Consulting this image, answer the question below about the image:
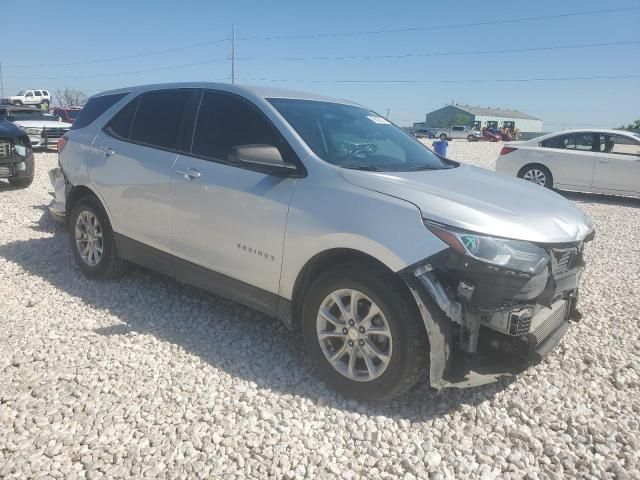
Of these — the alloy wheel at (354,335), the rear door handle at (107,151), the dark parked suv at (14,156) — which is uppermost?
the rear door handle at (107,151)

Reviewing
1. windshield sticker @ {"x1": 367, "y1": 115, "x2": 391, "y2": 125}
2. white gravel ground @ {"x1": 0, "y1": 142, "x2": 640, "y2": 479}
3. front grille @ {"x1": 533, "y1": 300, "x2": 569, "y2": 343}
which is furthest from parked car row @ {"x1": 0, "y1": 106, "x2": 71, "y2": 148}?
front grille @ {"x1": 533, "y1": 300, "x2": 569, "y2": 343}

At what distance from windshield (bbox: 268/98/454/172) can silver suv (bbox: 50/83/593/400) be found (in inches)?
0.6

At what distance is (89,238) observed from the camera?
490 cm

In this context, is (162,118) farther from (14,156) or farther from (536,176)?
(536,176)

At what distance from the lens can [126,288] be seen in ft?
15.6

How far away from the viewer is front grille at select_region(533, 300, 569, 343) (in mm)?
2869

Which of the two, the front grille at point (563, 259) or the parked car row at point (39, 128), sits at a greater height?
the parked car row at point (39, 128)

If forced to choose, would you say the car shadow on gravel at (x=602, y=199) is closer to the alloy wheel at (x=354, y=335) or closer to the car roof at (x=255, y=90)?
the car roof at (x=255, y=90)

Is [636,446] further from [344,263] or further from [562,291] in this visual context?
[344,263]

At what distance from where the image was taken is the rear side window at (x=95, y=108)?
15.8 ft

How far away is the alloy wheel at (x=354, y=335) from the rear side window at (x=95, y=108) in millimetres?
3099

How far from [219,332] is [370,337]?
57.8 inches

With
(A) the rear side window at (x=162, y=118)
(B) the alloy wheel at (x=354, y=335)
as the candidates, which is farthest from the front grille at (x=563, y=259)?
(A) the rear side window at (x=162, y=118)

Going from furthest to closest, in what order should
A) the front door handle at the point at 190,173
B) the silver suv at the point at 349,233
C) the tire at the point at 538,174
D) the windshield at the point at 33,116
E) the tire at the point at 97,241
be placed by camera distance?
1. the windshield at the point at 33,116
2. the tire at the point at 538,174
3. the tire at the point at 97,241
4. the front door handle at the point at 190,173
5. the silver suv at the point at 349,233
